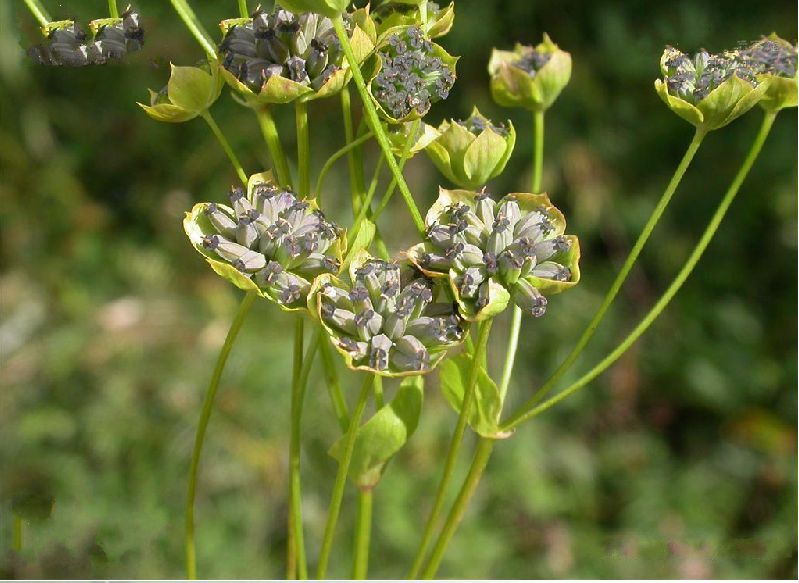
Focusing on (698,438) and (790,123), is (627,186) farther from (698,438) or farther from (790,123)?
(698,438)

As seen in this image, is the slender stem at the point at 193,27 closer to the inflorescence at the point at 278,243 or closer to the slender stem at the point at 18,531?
the inflorescence at the point at 278,243

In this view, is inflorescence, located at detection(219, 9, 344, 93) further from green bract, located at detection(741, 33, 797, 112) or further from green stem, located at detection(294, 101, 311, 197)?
green bract, located at detection(741, 33, 797, 112)

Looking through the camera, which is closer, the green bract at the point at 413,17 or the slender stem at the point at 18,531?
the green bract at the point at 413,17

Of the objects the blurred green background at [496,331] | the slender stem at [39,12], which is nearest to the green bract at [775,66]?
the slender stem at [39,12]

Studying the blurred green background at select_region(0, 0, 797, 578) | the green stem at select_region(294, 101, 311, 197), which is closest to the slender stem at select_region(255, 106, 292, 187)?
the green stem at select_region(294, 101, 311, 197)

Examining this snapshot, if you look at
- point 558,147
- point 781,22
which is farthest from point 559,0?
point 781,22

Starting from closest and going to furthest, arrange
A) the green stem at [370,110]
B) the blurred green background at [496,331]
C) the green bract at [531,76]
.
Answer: the green stem at [370,110] → the green bract at [531,76] → the blurred green background at [496,331]
